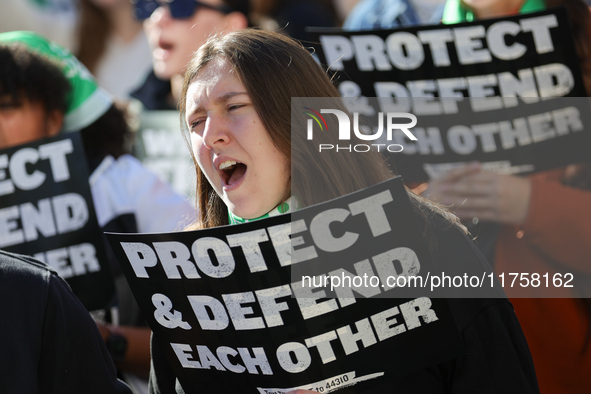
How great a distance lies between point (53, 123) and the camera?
2.60m

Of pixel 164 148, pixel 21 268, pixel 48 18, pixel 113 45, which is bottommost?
pixel 21 268

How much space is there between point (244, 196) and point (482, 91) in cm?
100

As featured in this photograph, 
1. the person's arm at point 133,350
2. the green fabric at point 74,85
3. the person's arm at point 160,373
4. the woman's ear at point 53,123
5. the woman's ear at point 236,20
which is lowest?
the person's arm at point 133,350

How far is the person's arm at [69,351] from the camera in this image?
4.56 ft

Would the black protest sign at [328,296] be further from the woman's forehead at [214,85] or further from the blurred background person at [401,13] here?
the blurred background person at [401,13]

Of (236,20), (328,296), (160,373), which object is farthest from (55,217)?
(236,20)

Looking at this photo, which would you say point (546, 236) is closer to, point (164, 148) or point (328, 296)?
point (328, 296)

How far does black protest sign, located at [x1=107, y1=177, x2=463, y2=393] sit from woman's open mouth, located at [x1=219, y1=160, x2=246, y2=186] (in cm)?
18

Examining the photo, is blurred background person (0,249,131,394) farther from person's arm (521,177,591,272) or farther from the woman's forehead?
person's arm (521,177,591,272)

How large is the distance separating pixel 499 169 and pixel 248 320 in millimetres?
1092

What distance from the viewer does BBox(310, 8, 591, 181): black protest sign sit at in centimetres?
200

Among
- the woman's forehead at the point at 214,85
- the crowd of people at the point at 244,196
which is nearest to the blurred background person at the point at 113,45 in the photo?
the crowd of people at the point at 244,196

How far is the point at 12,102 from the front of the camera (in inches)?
97.2

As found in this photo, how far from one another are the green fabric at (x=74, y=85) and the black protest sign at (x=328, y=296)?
4.98ft
